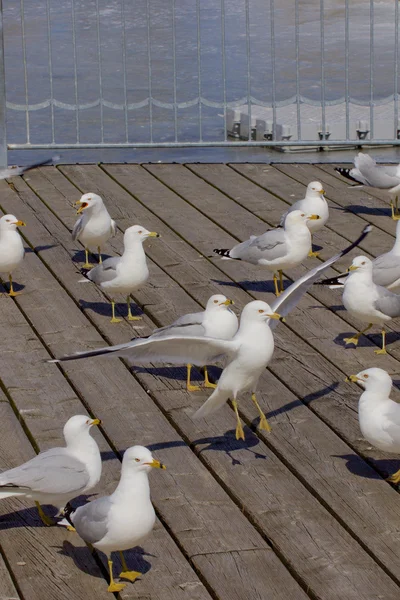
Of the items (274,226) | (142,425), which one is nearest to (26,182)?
(274,226)

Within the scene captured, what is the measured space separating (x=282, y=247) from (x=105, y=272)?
0.98 meters

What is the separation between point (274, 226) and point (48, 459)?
3.69 metres

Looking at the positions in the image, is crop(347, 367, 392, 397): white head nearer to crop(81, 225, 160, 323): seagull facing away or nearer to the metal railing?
crop(81, 225, 160, 323): seagull facing away

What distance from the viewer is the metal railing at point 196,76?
10.6 meters

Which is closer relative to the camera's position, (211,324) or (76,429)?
(76,429)

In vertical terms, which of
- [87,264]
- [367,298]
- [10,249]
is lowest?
[87,264]

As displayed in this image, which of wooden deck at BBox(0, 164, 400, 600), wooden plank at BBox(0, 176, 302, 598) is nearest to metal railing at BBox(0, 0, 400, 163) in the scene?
wooden deck at BBox(0, 164, 400, 600)

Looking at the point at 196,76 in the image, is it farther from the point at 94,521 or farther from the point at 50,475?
the point at 94,521

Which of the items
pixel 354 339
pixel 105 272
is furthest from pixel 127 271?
pixel 354 339

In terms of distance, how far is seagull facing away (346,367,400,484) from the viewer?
4.60 metres

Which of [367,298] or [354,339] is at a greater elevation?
[367,298]

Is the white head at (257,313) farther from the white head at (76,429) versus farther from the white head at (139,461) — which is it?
the white head at (139,461)

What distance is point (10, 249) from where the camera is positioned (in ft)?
21.6

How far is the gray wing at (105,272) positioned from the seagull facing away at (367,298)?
117 cm
